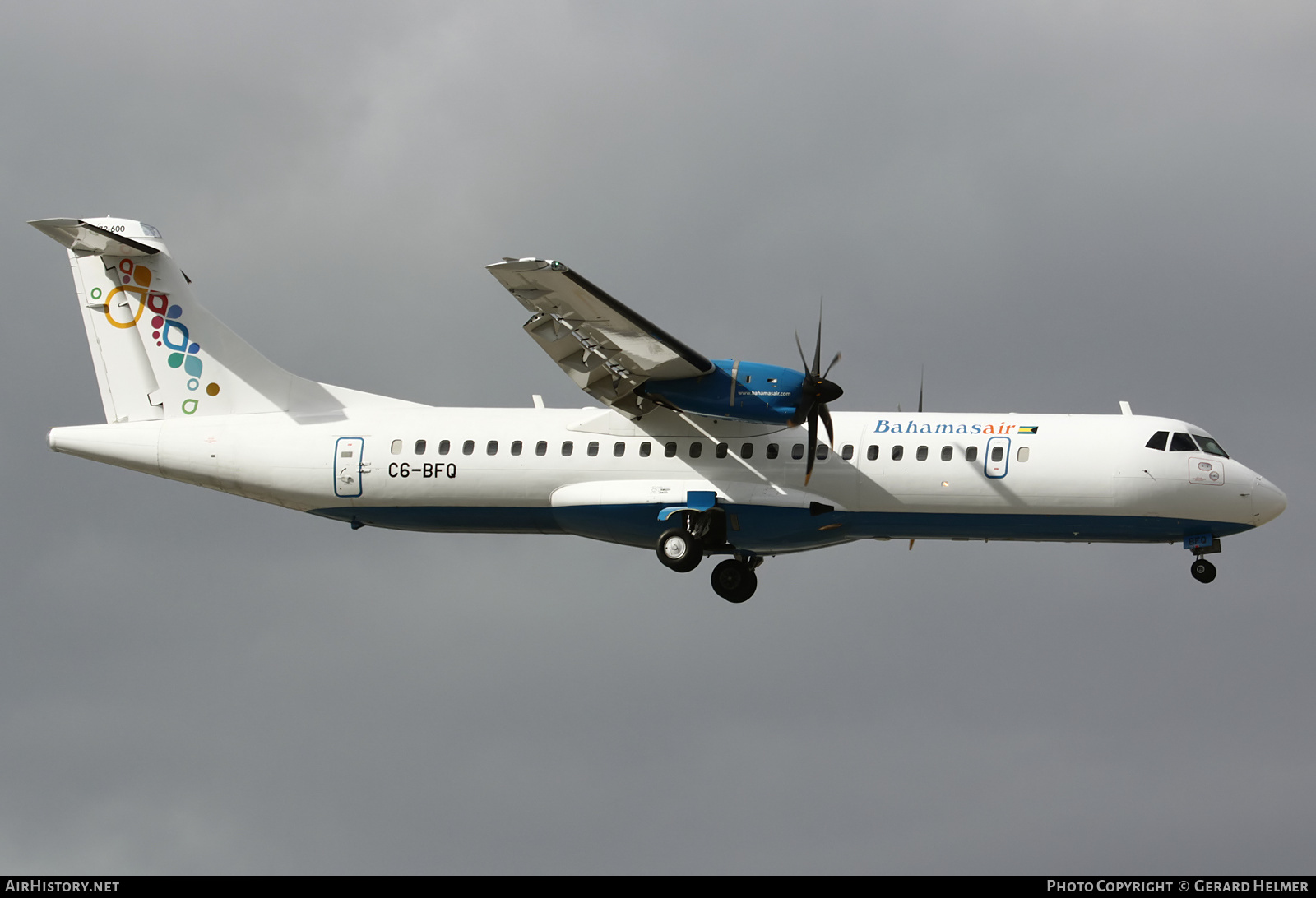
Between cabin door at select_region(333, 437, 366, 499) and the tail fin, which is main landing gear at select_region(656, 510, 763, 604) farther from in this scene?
the tail fin

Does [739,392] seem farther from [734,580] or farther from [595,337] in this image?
[734,580]

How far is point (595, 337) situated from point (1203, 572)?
12204 millimetres

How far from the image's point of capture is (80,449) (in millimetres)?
29938

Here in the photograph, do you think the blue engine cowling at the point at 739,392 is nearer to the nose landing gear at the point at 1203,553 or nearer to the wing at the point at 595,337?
the wing at the point at 595,337

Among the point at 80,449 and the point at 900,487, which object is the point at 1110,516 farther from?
the point at 80,449

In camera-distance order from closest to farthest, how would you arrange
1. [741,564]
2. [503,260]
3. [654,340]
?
[503,260]
[654,340]
[741,564]

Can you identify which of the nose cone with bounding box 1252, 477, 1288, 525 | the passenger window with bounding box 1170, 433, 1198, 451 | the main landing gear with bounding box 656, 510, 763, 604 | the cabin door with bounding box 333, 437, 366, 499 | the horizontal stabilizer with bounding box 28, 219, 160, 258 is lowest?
the main landing gear with bounding box 656, 510, 763, 604

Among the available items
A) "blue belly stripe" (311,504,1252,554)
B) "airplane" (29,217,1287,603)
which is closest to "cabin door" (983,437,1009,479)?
"airplane" (29,217,1287,603)

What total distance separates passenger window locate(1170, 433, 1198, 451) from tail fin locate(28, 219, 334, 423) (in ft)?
55.2

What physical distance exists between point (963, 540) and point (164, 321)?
1752cm

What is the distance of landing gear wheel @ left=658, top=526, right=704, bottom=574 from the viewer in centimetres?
2758

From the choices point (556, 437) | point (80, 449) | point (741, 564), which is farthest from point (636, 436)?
point (80, 449)

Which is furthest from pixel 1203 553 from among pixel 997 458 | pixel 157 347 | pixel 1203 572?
pixel 157 347

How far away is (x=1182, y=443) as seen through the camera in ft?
88.6
